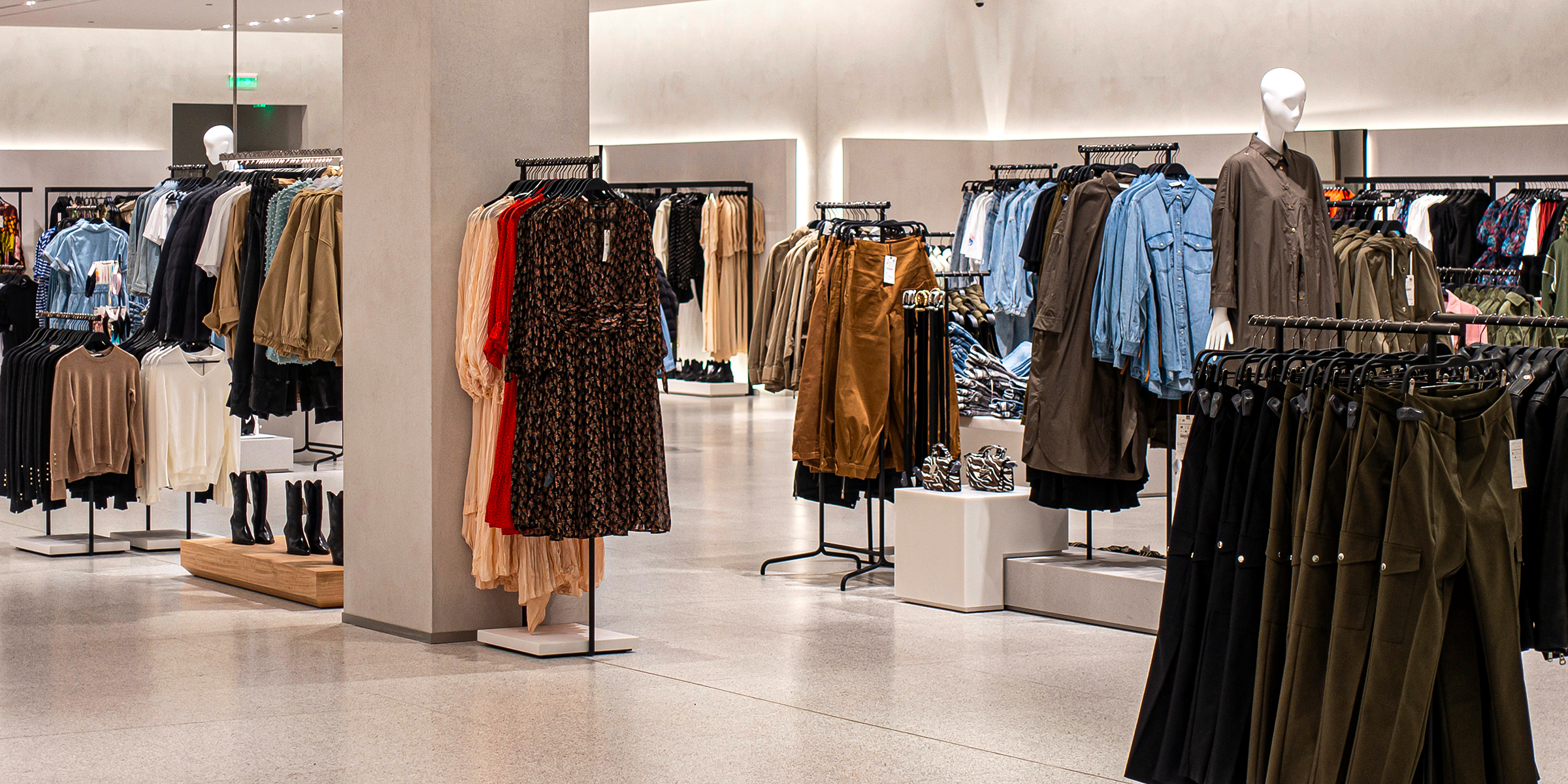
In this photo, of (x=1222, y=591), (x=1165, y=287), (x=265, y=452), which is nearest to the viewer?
(x=1222, y=591)

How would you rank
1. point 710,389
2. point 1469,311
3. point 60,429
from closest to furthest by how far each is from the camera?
point 60,429 → point 1469,311 → point 710,389

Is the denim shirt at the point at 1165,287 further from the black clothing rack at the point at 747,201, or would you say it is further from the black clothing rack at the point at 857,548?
the black clothing rack at the point at 747,201

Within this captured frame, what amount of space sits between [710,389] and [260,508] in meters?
9.41

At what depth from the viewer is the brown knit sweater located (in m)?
7.56

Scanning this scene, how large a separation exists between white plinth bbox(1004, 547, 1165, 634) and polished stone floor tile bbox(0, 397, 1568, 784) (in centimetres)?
9

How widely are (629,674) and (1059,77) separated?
1075 cm

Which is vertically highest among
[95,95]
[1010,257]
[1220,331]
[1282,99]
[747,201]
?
[95,95]

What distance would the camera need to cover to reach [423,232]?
19.4 ft

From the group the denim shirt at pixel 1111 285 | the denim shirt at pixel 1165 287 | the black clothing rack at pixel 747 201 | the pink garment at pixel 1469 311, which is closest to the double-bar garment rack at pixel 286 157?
the denim shirt at pixel 1111 285

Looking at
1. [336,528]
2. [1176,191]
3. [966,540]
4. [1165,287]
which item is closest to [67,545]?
[336,528]

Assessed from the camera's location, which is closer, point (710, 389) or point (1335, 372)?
point (1335, 372)

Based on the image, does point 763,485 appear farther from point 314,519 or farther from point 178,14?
point 178,14

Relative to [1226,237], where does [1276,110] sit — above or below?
above

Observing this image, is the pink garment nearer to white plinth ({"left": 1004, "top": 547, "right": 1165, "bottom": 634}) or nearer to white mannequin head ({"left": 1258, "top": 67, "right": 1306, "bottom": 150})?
white plinth ({"left": 1004, "top": 547, "right": 1165, "bottom": 634})
